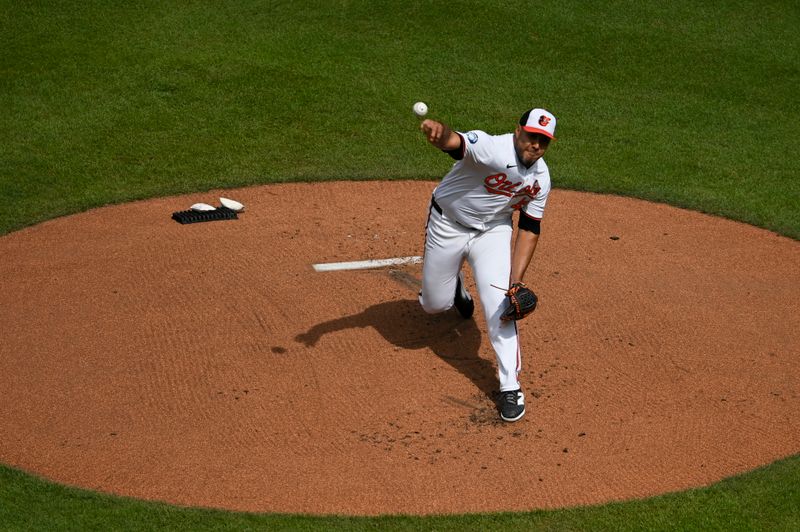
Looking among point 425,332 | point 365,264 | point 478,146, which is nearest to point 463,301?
point 425,332

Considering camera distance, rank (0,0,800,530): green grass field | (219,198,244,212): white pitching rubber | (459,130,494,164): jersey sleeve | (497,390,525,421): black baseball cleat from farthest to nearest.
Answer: (0,0,800,530): green grass field, (219,198,244,212): white pitching rubber, (497,390,525,421): black baseball cleat, (459,130,494,164): jersey sleeve

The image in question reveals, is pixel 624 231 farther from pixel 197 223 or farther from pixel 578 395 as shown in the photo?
pixel 197 223

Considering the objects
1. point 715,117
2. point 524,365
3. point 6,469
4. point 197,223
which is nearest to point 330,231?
point 197,223

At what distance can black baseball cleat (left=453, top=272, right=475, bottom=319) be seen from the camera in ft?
26.1

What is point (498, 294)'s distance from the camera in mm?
6922

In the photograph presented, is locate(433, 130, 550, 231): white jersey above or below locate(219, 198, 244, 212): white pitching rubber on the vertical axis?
above

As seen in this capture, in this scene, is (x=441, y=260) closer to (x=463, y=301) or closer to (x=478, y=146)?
(x=463, y=301)

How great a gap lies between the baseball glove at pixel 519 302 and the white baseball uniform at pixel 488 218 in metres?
0.15

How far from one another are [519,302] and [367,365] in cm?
138

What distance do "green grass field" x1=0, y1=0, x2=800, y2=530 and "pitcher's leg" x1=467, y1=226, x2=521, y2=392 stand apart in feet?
13.6

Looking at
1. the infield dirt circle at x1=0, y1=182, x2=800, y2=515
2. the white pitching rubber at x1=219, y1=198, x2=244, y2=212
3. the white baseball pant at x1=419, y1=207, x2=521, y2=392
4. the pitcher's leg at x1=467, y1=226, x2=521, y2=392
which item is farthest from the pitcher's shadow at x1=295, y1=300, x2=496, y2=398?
the white pitching rubber at x1=219, y1=198, x2=244, y2=212

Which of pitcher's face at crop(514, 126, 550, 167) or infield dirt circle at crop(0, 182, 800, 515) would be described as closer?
infield dirt circle at crop(0, 182, 800, 515)

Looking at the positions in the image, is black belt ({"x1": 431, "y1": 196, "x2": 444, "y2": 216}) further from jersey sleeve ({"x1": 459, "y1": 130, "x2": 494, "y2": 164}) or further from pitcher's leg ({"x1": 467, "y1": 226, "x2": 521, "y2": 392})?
jersey sleeve ({"x1": 459, "y1": 130, "x2": 494, "y2": 164})

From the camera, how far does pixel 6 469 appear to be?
6.10 meters
